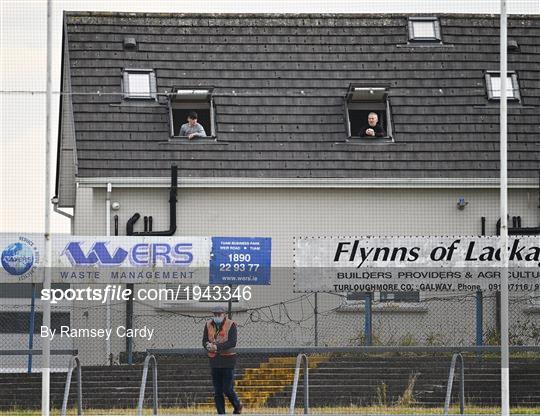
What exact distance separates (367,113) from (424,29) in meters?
2.22

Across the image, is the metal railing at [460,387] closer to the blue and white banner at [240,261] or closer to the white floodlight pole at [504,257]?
the white floodlight pole at [504,257]

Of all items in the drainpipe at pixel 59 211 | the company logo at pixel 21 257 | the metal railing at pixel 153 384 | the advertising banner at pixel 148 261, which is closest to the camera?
the metal railing at pixel 153 384

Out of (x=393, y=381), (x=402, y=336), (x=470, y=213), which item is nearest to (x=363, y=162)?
(x=470, y=213)

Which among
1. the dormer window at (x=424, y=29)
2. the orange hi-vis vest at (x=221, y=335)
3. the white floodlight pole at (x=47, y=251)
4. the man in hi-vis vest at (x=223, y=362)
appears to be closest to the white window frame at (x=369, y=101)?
the dormer window at (x=424, y=29)

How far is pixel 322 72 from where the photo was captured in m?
23.9

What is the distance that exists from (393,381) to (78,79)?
7549 millimetres

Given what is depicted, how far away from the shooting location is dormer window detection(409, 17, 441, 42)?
24672 millimetres

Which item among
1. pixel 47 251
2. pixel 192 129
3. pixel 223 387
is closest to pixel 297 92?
pixel 192 129

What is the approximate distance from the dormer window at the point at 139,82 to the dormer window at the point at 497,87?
534cm

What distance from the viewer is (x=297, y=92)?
23453 millimetres

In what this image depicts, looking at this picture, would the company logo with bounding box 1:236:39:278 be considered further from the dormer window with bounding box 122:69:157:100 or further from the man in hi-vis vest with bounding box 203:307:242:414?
the dormer window with bounding box 122:69:157:100

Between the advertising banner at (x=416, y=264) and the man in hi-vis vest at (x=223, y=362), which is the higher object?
the advertising banner at (x=416, y=264)

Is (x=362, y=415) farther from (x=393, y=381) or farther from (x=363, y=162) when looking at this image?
(x=363, y=162)

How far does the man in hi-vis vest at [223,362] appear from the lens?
57.1ft
